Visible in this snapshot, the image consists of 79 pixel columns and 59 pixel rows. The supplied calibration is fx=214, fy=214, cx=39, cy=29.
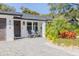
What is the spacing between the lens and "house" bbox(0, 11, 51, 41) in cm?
1486

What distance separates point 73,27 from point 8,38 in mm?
4730

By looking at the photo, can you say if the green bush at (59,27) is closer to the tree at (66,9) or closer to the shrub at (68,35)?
the shrub at (68,35)

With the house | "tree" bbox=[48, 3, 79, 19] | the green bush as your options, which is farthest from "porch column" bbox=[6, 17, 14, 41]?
"tree" bbox=[48, 3, 79, 19]

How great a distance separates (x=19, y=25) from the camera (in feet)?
58.5

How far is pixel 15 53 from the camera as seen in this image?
10430 millimetres

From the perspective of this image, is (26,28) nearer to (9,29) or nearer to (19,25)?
(19,25)

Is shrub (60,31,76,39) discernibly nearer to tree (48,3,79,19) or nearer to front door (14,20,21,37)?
tree (48,3,79,19)

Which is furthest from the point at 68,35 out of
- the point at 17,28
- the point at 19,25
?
the point at 19,25

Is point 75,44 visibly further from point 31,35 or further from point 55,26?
point 31,35

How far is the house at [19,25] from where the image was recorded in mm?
14856

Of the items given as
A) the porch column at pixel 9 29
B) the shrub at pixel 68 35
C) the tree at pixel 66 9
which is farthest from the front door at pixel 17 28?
the shrub at pixel 68 35

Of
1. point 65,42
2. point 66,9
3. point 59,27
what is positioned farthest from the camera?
point 66,9

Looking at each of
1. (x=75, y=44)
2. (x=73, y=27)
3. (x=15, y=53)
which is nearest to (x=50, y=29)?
(x=73, y=27)

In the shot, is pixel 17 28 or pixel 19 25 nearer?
pixel 17 28
